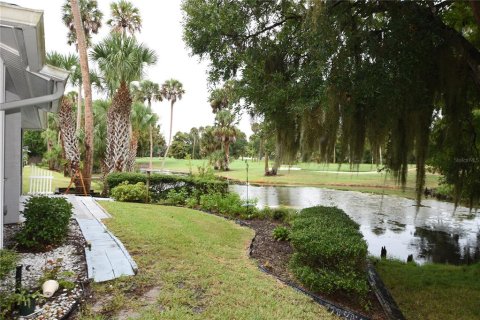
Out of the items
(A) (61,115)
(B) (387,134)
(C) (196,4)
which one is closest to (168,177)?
(A) (61,115)

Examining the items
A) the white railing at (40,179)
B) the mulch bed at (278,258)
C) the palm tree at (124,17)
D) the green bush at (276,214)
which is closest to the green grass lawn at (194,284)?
the mulch bed at (278,258)

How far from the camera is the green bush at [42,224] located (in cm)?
467

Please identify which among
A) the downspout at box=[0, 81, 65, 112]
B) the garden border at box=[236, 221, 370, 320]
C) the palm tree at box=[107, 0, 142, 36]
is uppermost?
the palm tree at box=[107, 0, 142, 36]

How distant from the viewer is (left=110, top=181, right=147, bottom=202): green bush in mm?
10477

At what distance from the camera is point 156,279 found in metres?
3.98

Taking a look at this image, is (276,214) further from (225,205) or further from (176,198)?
(176,198)

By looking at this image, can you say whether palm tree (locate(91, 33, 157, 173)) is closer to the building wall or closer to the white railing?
the white railing

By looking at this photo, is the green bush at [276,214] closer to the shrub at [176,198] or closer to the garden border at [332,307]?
the shrub at [176,198]

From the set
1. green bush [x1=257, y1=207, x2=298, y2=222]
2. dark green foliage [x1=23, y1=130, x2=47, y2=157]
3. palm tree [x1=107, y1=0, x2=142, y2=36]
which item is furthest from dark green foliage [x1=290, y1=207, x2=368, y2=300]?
dark green foliage [x1=23, y1=130, x2=47, y2=157]

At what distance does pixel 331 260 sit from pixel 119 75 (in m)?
10.3

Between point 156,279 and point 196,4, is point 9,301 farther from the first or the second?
point 196,4

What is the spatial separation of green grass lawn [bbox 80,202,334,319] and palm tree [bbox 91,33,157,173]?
6318 mm

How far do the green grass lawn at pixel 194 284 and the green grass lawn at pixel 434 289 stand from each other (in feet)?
7.85

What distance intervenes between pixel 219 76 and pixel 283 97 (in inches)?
58.8
